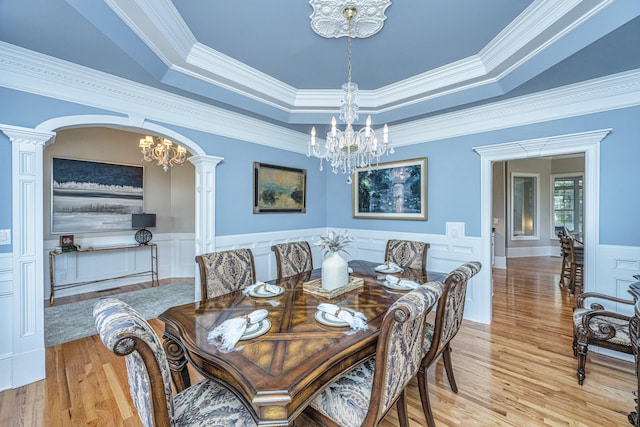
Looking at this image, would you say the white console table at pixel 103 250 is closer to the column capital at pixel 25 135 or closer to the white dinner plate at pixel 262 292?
the column capital at pixel 25 135

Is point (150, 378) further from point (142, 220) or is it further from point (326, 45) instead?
point (142, 220)

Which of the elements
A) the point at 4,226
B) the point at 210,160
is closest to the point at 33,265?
the point at 4,226

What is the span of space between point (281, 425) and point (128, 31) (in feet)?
8.53

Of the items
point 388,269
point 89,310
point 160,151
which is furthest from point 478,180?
point 89,310

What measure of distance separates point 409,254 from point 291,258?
134 centimetres

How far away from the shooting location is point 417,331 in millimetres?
1433

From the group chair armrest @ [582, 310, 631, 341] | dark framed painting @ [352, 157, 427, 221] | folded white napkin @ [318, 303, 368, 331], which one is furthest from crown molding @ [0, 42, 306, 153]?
chair armrest @ [582, 310, 631, 341]

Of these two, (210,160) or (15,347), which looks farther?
(210,160)

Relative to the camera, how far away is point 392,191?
13.2 feet

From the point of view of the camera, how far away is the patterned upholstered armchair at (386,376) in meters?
1.15

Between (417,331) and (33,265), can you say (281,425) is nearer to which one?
(417,331)

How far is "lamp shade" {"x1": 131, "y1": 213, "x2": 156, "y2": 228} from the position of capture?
178 inches

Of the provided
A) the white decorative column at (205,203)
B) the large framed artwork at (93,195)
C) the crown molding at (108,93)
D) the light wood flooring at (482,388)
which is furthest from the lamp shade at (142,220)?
the crown molding at (108,93)

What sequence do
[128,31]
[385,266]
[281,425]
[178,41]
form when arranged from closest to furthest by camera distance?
1. [281,425]
2. [128,31]
3. [178,41]
4. [385,266]
